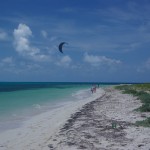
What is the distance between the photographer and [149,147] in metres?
9.64

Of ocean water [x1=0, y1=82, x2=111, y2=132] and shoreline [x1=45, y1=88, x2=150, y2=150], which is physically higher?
shoreline [x1=45, y1=88, x2=150, y2=150]

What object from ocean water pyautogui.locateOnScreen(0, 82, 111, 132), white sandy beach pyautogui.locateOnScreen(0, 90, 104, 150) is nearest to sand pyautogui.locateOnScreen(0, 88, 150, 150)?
white sandy beach pyautogui.locateOnScreen(0, 90, 104, 150)

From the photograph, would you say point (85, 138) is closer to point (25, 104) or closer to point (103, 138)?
point (103, 138)

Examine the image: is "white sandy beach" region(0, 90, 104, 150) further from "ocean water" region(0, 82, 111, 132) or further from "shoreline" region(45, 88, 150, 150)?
"ocean water" region(0, 82, 111, 132)

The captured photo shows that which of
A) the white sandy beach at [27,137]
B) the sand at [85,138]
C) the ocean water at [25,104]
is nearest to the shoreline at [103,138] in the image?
the sand at [85,138]

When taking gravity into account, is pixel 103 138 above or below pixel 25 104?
above

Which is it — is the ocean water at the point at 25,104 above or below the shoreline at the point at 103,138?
below

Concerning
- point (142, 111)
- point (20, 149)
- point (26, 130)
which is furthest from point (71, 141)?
point (142, 111)

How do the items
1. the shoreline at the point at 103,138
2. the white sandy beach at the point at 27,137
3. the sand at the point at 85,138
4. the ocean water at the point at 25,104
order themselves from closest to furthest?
the shoreline at the point at 103,138, the sand at the point at 85,138, the white sandy beach at the point at 27,137, the ocean water at the point at 25,104

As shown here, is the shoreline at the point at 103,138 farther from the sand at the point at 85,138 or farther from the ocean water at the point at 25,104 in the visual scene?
the ocean water at the point at 25,104

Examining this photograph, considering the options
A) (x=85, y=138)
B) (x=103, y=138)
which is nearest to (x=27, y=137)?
(x=85, y=138)

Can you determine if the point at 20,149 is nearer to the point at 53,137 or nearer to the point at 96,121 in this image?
the point at 53,137

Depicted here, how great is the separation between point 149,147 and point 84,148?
1.96 metres

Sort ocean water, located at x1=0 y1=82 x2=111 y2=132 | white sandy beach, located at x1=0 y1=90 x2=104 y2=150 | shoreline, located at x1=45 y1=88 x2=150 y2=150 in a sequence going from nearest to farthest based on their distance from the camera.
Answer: shoreline, located at x1=45 y1=88 x2=150 y2=150 < white sandy beach, located at x1=0 y1=90 x2=104 y2=150 < ocean water, located at x1=0 y1=82 x2=111 y2=132
